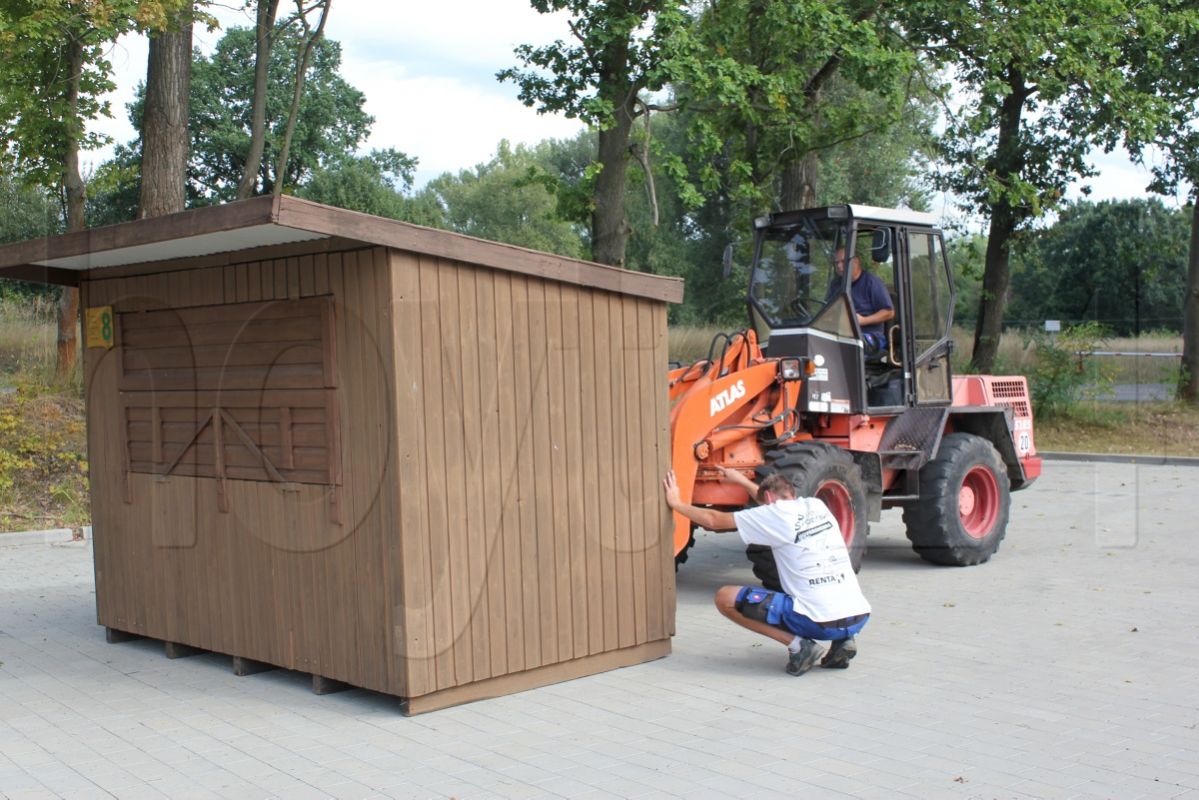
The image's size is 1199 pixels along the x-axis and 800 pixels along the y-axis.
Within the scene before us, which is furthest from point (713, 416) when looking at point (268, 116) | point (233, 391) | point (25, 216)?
point (268, 116)

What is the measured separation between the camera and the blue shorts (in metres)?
7.41

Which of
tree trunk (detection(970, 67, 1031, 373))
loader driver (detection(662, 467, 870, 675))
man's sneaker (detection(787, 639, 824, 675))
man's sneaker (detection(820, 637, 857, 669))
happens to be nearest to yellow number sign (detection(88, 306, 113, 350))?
loader driver (detection(662, 467, 870, 675))

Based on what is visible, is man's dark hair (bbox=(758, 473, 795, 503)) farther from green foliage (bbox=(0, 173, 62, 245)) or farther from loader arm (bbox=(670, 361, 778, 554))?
green foliage (bbox=(0, 173, 62, 245))

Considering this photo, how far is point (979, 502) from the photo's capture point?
11844mm

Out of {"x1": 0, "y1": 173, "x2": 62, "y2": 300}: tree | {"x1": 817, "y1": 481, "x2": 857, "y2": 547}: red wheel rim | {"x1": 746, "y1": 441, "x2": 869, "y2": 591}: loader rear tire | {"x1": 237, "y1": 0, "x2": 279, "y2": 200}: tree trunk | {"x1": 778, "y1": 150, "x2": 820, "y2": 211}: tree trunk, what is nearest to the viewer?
{"x1": 746, "y1": 441, "x2": 869, "y2": 591}: loader rear tire

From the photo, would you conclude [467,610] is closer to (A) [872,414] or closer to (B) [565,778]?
(B) [565,778]

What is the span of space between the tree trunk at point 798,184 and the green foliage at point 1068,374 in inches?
221

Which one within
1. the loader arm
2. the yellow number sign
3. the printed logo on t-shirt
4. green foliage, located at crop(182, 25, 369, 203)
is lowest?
the printed logo on t-shirt

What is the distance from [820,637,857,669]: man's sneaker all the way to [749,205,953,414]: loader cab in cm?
291

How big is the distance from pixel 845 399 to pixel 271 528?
5.07 meters

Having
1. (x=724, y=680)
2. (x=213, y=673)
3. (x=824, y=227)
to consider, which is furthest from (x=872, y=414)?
(x=213, y=673)

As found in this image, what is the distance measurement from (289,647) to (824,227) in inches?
230

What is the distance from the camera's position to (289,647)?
24.2 ft

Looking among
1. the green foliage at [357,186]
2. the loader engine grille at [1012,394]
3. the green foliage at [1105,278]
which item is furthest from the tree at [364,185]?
the loader engine grille at [1012,394]
